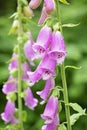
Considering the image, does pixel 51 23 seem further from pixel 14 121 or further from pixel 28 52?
pixel 14 121

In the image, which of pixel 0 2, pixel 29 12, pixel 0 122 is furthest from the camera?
pixel 0 2

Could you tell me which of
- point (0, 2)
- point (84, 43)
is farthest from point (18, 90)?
point (0, 2)

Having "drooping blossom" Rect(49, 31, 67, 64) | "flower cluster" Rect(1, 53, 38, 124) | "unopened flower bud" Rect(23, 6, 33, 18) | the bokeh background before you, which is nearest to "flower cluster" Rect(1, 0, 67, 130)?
"drooping blossom" Rect(49, 31, 67, 64)

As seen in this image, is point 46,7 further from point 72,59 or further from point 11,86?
point 72,59

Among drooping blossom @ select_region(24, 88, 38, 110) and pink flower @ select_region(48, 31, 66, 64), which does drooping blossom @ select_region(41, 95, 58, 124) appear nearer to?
pink flower @ select_region(48, 31, 66, 64)

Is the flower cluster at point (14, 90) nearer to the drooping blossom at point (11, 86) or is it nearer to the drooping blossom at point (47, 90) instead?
the drooping blossom at point (11, 86)

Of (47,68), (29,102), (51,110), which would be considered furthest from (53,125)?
(29,102)
